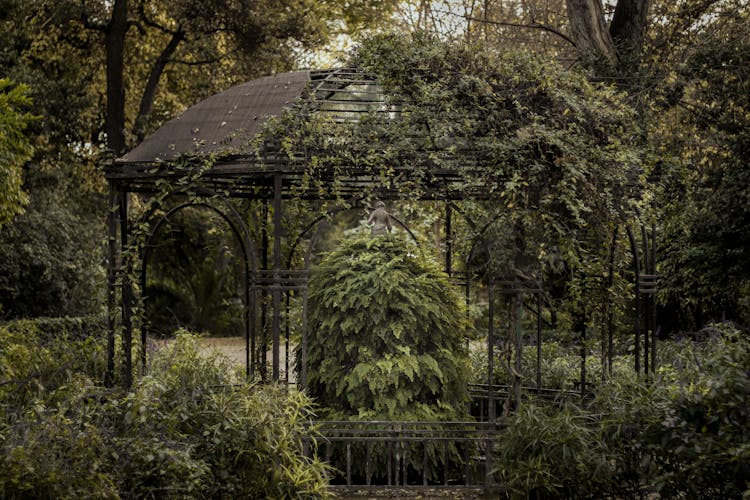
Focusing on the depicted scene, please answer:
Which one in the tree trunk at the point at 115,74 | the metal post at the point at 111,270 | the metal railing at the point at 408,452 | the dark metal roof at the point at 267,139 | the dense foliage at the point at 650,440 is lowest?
the metal railing at the point at 408,452

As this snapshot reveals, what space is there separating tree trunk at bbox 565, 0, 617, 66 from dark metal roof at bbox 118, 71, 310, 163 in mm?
5926

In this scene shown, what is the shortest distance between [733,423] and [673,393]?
0.60 metres

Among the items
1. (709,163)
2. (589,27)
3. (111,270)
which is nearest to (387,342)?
(111,270)

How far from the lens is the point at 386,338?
7.76m

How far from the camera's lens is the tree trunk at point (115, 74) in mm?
16125

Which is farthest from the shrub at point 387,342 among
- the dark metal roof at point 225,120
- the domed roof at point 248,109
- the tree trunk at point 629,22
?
the tree trunk at point 629,22

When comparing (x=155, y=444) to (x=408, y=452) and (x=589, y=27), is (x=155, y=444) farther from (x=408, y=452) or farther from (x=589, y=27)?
(x=589, y=27)

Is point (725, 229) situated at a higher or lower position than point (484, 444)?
higher

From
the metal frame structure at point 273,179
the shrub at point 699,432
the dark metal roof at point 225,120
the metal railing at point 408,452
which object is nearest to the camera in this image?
the shrub at point 699,432

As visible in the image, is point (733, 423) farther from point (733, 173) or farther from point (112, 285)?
point (733, 173)

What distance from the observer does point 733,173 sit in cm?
1387

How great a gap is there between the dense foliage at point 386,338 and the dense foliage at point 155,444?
982 millimetres

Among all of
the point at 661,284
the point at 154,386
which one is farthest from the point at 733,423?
the point at 661,284

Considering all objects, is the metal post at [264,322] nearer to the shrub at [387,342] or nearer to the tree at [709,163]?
the shrub at [387,342]
